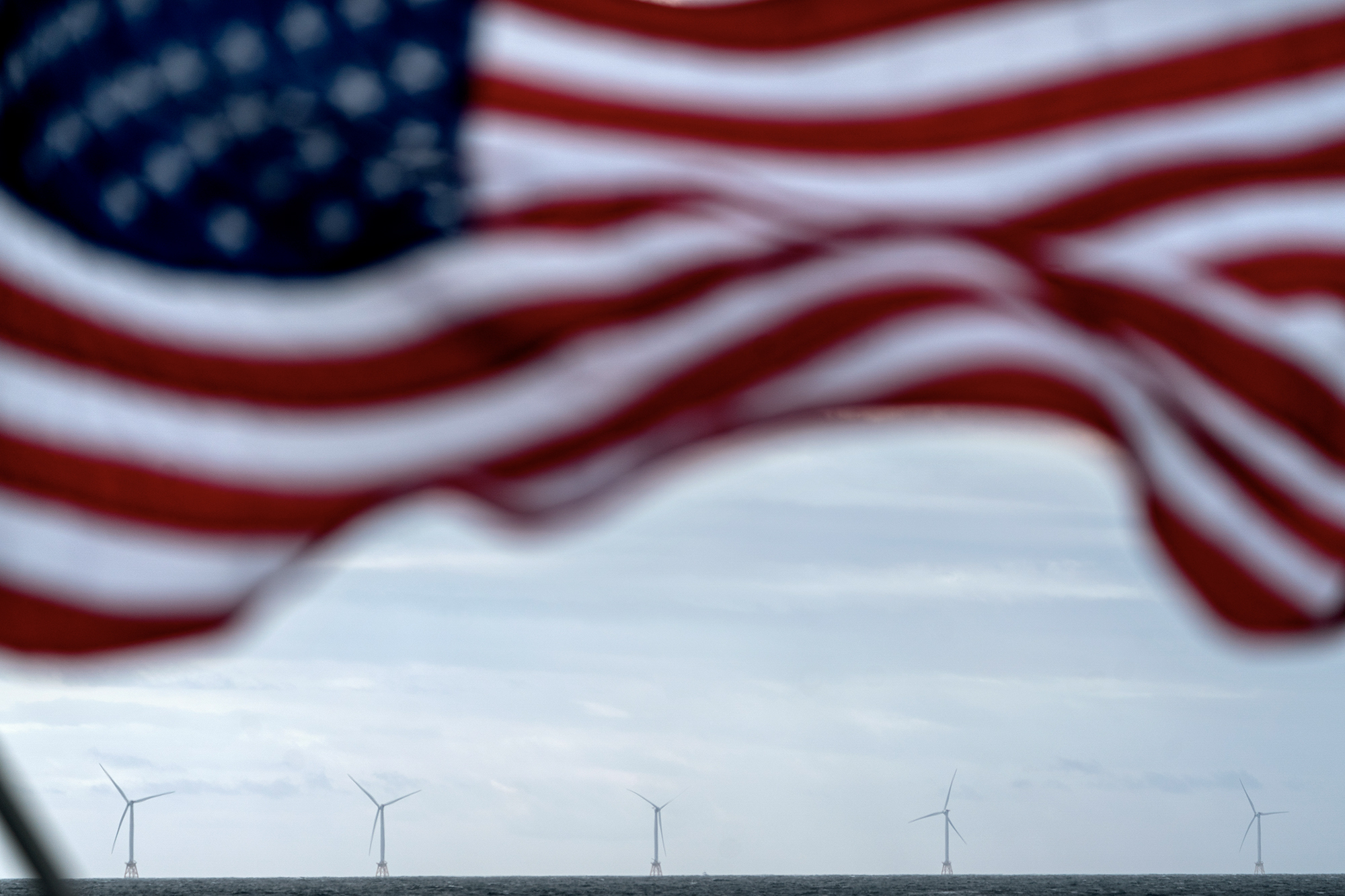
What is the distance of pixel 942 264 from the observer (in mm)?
8891

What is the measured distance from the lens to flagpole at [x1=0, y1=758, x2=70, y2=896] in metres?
7.35

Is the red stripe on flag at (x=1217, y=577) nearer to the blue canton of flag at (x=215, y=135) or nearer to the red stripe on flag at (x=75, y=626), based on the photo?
the blue canton of flag at (x=215, y=135)

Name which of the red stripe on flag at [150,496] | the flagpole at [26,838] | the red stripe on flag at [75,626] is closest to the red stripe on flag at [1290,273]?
the red stripe on flag at [150,496]

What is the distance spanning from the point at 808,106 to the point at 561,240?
4.82 feet

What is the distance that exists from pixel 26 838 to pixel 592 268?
3.59m

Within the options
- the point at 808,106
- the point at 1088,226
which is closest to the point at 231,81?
the point at 808,106

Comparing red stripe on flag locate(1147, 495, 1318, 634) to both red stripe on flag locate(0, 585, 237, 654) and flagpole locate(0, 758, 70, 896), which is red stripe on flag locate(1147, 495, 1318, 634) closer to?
red stripe on flag locate(0, 585, 237, 654)

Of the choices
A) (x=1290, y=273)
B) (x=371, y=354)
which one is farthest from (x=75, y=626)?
(x=1290, y=273)

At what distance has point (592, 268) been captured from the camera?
29.7ft

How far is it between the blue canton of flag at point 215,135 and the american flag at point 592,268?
0.05 feet

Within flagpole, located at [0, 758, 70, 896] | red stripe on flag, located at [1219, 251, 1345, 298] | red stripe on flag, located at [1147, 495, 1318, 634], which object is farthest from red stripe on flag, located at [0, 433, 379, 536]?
red stripe on flag, located at [1219, 251, 1345, 298]

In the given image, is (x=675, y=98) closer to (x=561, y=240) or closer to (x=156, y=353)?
(x=561, y=240)

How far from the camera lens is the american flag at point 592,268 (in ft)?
29.0

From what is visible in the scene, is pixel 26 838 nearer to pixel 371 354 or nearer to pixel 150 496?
pixel 150 496
